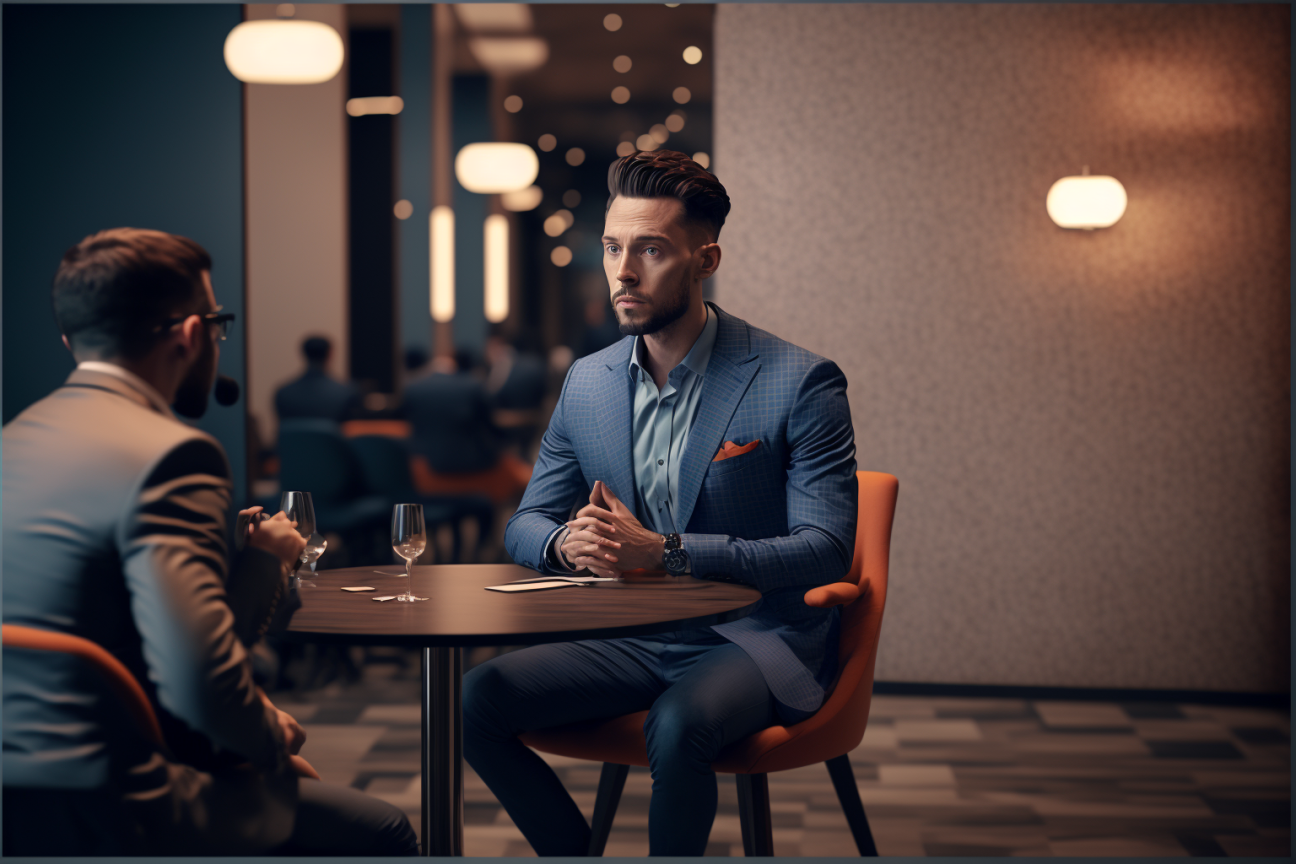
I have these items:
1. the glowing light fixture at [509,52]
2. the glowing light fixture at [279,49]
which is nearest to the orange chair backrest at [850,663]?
the glowing light fixture at [279,49]

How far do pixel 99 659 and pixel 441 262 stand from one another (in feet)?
29.2

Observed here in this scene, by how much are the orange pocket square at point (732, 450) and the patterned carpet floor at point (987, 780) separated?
1052 millimetres

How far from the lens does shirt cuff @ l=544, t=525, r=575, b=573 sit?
184 centimetres

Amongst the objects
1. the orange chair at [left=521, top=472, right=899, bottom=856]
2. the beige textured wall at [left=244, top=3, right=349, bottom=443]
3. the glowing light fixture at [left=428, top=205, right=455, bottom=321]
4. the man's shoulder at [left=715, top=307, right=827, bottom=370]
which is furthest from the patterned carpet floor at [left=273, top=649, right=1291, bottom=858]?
the glowing light fixture at [left=428, top=205, right=455, bottom=321]

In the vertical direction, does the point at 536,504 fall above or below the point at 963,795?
above

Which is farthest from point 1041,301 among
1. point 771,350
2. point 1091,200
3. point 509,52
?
point 509,52

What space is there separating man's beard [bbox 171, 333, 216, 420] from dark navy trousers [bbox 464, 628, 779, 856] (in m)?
0.78

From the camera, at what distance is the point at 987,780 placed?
288cm

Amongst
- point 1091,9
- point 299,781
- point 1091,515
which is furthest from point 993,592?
point 299,781

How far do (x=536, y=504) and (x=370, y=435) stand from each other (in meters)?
2.75

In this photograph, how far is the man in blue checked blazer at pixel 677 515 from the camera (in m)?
1.72

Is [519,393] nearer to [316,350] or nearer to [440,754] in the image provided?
[316,350]

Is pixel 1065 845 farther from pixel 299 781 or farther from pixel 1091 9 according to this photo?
pixel 1091 9

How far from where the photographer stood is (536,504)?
2029 mm
